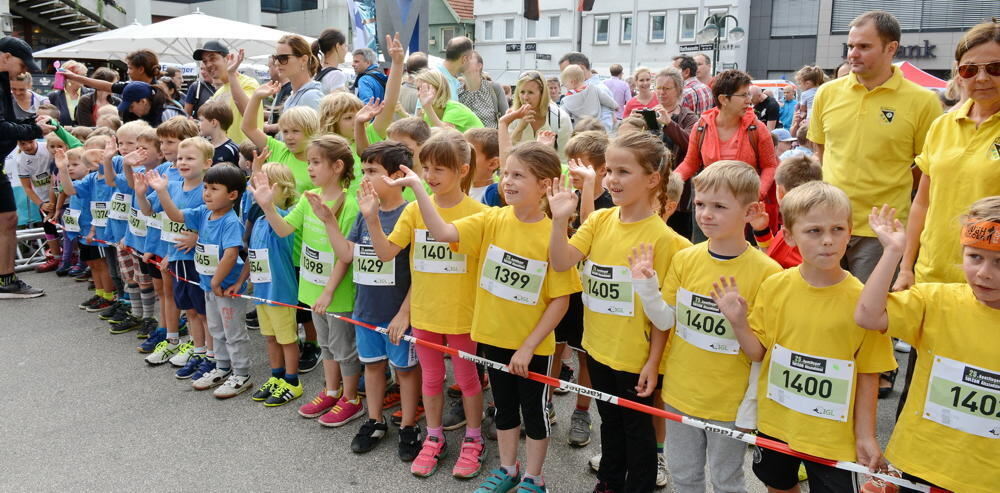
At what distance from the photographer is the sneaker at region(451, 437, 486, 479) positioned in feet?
11.6

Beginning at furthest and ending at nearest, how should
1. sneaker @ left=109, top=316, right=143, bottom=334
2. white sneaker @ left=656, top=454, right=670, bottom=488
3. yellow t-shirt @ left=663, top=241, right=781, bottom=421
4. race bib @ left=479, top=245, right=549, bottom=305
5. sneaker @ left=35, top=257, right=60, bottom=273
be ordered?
sneaker @ left=35, top=257, right=60, bottom=273, sneaker @ left=109, top=316, right=143, bottom=334, white sneaker @ left=656, top=454, right=670, bottom=488, race bib @ left=479, top=245, right=549, bottom=305, yellow t-shirt @ left=663, top=241, right=781, bottom=421

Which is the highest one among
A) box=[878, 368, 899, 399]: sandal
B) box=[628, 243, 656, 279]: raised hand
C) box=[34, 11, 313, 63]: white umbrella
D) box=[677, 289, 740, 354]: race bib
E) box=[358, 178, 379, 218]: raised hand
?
box=[34, 11, 313, 63]: white umbrella

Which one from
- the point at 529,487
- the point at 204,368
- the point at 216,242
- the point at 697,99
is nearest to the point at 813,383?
the point at 529,487

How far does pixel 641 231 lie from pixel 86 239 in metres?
5.54

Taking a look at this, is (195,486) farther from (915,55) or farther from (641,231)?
(915,55)

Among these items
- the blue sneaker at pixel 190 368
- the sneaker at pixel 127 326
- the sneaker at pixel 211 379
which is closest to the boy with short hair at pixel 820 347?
the sneaker at pixel 211 379

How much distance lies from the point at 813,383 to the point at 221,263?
3648mm

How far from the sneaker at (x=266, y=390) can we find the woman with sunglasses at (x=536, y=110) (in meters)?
2.35

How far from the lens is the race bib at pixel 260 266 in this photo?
4.45 metres

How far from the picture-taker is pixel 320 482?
11.6 feet

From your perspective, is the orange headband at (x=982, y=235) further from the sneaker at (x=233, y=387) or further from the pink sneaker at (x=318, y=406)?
the sneaker at (x=233, y=387)

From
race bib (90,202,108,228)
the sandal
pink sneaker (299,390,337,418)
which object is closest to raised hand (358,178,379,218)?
pink sneaker (299,390,337,418)

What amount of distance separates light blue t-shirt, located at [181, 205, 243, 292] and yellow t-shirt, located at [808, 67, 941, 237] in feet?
12.0

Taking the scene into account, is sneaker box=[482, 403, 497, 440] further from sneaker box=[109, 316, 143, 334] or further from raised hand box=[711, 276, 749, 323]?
sneaker box=[109, 316, 143, 334]
